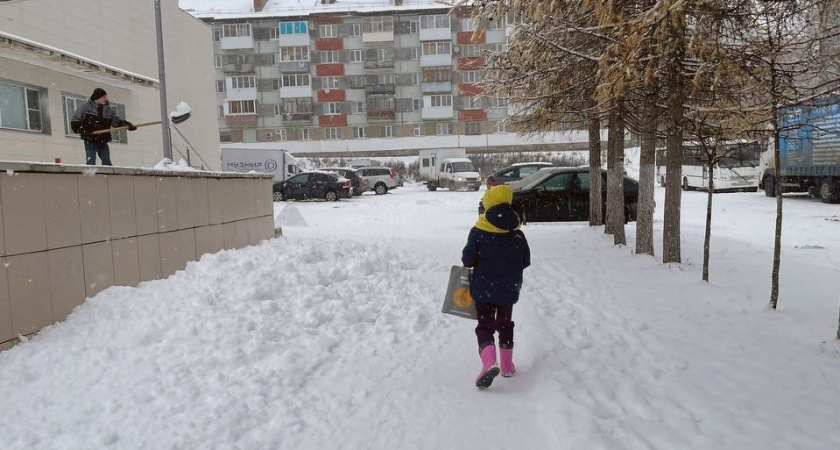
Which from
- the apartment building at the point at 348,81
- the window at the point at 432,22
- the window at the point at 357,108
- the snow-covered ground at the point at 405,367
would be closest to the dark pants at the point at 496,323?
the snow-covered ground at the point at 405,367

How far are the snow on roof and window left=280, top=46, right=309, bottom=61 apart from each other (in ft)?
10.8

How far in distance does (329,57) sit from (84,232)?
52584mm

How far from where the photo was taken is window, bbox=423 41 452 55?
52.5m

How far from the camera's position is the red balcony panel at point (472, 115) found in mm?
53250

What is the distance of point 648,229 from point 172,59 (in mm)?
16248

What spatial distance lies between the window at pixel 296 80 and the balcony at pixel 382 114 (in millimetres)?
7138

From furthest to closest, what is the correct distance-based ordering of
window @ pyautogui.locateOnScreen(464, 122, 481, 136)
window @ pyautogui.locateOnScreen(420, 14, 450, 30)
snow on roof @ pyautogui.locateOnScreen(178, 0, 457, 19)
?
window @ pyautogui.locateOnScreen(464, 122, 481, 136) < snow on roof @ pyautogui.locateOnScreen(178, 0, 457, 19) < window @ pyautogui.locateOnScreen(420, 14, 450, 30)

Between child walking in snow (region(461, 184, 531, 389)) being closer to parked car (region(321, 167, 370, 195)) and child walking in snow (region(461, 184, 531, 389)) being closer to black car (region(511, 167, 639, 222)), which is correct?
black car (region(511, 167, 639, 222))

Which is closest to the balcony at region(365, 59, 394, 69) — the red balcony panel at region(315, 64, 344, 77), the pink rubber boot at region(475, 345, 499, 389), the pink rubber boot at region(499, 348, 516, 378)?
the red balcony panel at region(315, 64, 344, 77)

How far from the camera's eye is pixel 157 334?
4367 mm

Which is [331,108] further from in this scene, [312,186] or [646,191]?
[646,191]

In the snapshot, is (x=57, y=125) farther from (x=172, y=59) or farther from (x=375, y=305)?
(x=375, y=305)

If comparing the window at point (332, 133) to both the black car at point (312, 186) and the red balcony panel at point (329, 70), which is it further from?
the black car at point (312, 186)

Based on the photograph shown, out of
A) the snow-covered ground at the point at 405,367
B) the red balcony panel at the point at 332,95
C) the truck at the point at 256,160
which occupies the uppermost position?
the red balcony panel at the point at 332,95
